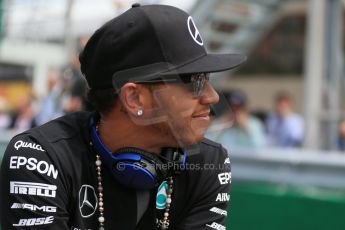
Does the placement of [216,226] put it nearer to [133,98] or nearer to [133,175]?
[133,175]

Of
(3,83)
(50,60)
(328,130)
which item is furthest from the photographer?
(3,83)

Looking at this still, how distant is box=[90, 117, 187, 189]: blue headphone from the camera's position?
7.00ft

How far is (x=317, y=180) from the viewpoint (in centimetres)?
464

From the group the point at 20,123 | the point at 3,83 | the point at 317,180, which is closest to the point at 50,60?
the point at 20,123

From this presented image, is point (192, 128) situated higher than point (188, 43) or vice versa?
point (188, 43)

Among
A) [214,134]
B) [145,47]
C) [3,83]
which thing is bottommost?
[3,83]

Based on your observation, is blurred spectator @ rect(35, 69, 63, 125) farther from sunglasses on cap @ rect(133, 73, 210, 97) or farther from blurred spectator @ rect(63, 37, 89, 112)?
sunglasses on cap @ rect(133, 73, 210, 97)

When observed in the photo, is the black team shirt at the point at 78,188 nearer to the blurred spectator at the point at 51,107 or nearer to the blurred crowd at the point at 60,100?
the blurred crowd at the point at 60,100

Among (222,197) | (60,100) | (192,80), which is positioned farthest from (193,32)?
(60,100)

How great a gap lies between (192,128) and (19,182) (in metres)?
0.58

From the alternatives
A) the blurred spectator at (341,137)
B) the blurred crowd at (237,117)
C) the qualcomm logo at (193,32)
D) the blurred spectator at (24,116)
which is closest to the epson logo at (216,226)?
the qualcomm logo at (193,32)

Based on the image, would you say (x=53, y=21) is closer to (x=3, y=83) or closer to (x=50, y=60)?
(x=50, y=60)

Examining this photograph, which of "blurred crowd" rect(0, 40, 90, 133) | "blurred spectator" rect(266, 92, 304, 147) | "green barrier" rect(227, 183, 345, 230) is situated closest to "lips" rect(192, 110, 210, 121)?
"blurred crowd" rect(0, 40, 90, 133)

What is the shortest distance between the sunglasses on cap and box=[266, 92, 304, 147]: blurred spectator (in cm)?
499
